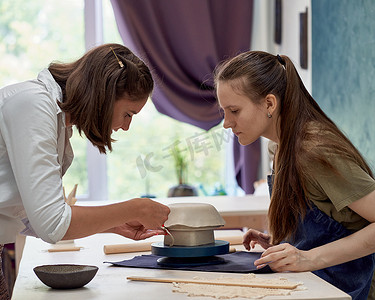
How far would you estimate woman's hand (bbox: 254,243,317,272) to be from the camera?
148 centimetres

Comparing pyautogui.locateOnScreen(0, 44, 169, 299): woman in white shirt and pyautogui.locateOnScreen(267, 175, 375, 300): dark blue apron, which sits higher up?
pyautogui.locateOnScreen(0, 44, 169, 299): woman in white shirt

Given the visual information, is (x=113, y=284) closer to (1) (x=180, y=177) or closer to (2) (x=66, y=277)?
(2) (x=66, y=277)

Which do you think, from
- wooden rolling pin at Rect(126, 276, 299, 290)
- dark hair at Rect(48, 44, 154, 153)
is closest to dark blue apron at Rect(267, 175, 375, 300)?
wooden rolling pin at Rect(126, 276, 299, 290)

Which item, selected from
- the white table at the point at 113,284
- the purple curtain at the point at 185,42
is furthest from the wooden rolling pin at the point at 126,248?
the purple curtain at the point at 185,42

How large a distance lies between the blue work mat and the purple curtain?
263cm

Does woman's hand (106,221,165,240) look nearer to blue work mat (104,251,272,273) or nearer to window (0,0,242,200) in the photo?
blue work mat (104,251,272,273)

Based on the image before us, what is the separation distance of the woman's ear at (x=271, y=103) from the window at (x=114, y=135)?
8.66 ft

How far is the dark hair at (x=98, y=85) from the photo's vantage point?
4.88 feet

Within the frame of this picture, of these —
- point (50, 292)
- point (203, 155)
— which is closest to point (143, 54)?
point (203, 155)

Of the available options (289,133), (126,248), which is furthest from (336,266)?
(126,248)

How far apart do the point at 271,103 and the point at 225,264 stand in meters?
0.51

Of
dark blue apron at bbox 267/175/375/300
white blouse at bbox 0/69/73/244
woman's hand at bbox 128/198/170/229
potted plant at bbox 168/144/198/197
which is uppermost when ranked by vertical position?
white blouse at bbox 0/69/73/244

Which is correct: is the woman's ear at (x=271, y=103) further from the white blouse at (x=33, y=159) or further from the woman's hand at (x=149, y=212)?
the white blouse at (x=33, y=159)

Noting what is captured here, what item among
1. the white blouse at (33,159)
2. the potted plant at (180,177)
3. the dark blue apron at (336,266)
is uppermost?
the white blouse at (33,159)
